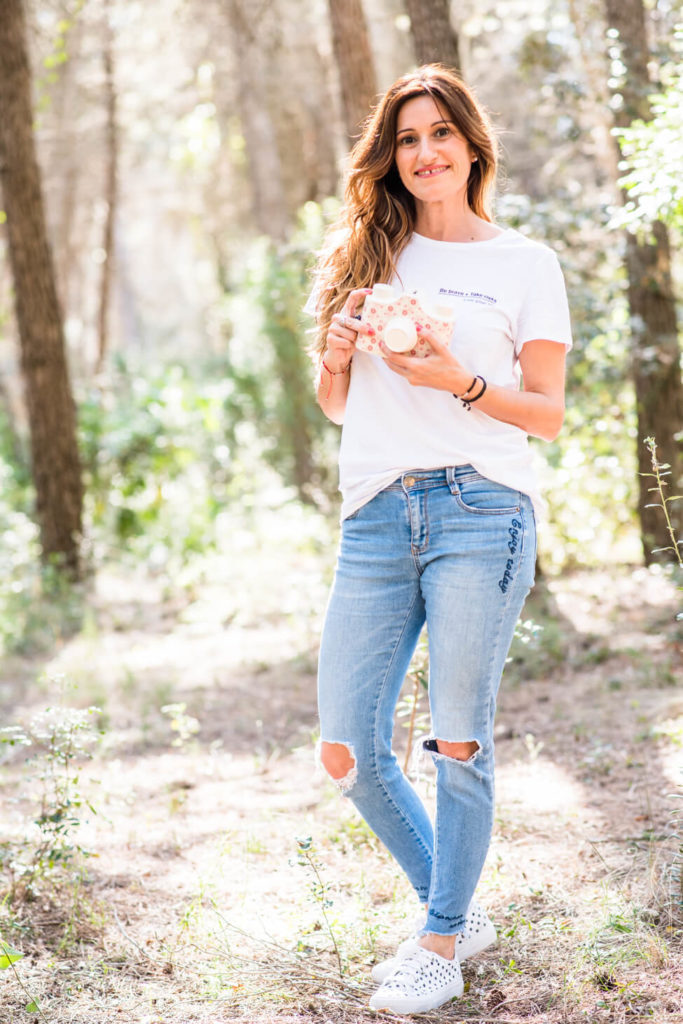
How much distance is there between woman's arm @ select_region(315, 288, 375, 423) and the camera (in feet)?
8.66

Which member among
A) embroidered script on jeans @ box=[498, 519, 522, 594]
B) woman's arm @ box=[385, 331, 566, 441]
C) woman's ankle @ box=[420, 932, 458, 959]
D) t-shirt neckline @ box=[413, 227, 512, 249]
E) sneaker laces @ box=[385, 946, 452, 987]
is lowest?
sneaker laces @ box=[385, 946, 452, 987]

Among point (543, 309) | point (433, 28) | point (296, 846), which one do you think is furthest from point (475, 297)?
point (433, 28)

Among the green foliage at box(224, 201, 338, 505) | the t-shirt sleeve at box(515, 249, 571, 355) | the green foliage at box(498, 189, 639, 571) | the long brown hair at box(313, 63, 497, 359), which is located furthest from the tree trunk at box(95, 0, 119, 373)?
the t-shirt sleeve at box(515, 249, 571, 355)

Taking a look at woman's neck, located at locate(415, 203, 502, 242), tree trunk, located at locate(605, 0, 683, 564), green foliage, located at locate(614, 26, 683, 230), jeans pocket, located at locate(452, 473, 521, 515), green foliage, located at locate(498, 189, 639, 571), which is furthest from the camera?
green foliage, located at locate(498, 189, 639, 571)

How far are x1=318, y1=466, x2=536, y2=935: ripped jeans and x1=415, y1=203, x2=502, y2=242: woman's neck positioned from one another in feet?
2.16

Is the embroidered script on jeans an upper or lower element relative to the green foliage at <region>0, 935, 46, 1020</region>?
upper

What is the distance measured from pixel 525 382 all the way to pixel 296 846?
214 cm

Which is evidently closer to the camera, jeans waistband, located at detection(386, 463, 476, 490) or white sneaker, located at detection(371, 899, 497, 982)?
jeans waistband, located at detection(386, 463, 476, 490)

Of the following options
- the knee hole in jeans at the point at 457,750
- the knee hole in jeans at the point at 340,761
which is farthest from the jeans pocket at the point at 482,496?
the knee hole in jeans at the point at 340,761

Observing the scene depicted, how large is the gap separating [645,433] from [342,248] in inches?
189

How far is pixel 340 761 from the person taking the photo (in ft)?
9.05

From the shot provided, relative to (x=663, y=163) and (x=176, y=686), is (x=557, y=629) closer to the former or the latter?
(x=176, y=686)

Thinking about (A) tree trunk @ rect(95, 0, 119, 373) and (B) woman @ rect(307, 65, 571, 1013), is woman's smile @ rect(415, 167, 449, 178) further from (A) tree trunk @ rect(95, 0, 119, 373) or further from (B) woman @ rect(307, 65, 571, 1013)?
(A) tree trunk @ rect(95, 0, 119, 373)

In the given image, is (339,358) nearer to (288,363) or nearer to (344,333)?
(344,333)
